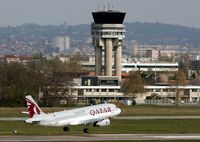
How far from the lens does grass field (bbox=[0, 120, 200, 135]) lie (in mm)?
99387

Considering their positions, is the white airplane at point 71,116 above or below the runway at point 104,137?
above

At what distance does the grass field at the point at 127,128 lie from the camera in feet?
326

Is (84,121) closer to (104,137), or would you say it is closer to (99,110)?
(99,110)

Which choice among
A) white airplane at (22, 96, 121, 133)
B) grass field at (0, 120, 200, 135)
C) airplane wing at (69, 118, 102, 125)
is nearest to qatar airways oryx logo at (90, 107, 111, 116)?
white airplane at (22, 96, 121, 133)

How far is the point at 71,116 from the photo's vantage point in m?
102

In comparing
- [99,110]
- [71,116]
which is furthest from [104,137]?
[99,110]

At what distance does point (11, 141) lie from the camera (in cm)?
8431

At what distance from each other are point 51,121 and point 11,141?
52.3 feet

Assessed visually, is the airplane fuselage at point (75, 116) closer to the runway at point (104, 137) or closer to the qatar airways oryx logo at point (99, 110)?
the qatar airways oryx logo at point (99, 110)

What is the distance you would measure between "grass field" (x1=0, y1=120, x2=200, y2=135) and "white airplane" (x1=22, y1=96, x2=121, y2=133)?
104 centimetres

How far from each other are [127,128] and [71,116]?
763 centimetres

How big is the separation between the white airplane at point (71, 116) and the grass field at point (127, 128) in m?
1.04

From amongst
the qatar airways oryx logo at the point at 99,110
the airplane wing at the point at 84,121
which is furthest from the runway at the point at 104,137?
the qatar airways oryx logo at the point at 99,110

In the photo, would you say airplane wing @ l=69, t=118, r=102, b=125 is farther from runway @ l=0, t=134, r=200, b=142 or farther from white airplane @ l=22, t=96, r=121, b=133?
runway @ l=0, t=134, r=200, b=142
